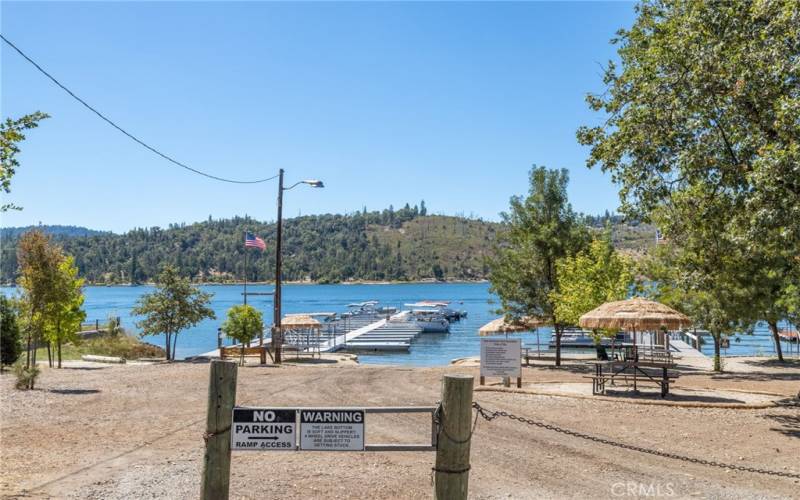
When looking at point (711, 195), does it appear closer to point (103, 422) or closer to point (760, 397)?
point (760, 397)

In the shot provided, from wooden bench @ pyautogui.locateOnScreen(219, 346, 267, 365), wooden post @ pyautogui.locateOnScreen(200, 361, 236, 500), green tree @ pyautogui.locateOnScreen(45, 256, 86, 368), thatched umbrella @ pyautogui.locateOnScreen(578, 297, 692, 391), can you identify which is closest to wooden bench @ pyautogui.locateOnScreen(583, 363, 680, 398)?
thatched umbrella @ pyautogui.locateOnScreen(578, 297, 692, 391)

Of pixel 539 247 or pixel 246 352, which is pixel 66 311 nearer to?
pixel 246 352

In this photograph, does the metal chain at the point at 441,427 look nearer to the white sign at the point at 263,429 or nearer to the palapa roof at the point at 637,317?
the white sign at the point at 263,429

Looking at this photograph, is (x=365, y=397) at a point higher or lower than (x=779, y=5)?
lower

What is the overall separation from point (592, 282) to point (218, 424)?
2183 cm

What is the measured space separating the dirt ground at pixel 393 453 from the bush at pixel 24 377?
0.42 m

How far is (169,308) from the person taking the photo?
34438 mm

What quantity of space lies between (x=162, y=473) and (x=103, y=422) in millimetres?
4558

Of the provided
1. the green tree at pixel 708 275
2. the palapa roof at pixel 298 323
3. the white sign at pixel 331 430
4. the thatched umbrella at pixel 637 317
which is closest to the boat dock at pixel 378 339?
the palapa roof at pixel 298 323

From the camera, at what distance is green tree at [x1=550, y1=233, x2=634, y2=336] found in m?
25.2

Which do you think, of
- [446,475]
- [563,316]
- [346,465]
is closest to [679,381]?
[563,316]

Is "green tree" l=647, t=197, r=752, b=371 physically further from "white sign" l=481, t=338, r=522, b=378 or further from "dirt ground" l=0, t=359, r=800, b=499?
"white sign" l=481, t=338, r=522, b=378

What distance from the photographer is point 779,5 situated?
37.0 feet

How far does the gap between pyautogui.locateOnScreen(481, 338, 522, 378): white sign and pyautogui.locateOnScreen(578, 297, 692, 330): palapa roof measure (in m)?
2.06
